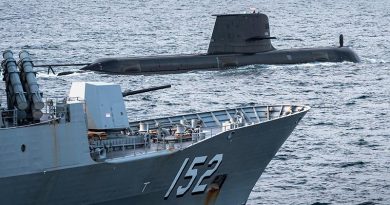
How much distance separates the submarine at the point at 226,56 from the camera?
90688 mm

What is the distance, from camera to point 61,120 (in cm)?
3616

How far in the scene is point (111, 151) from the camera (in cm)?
3834

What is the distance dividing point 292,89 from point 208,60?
11.2 meters

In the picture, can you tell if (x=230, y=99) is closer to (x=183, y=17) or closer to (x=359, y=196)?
(x=359, y=196)

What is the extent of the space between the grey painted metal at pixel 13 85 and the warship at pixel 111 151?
0.04 m

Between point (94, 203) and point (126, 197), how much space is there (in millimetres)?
1446

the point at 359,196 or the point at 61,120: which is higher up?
the point at 61,120

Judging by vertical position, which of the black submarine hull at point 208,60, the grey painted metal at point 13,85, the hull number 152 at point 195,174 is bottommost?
the hull number 152 at point 195,174

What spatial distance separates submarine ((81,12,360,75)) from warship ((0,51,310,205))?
4681 centimetres

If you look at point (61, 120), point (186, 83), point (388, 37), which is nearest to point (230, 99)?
point (186, 83)

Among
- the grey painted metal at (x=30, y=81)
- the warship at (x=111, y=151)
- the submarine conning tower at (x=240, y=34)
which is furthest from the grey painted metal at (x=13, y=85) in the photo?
the submarine conning tower at (x=240, y=34)

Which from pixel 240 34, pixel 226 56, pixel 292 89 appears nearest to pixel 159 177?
pixel 292 89

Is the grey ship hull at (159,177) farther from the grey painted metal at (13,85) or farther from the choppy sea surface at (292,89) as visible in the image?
the choppy sea surface at (292,89)

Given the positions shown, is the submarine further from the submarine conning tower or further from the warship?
the warship
